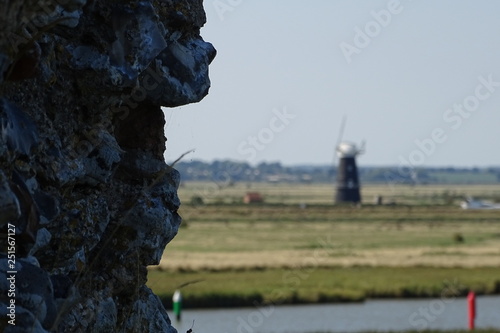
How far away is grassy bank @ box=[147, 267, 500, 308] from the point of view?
84.9 ft

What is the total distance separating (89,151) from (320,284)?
86.1ft

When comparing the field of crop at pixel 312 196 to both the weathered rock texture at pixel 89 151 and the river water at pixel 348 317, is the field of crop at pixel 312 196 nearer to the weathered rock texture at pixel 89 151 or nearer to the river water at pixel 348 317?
the river water at pixel 348 317

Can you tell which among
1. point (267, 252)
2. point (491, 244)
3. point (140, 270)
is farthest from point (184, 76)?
point (491, 244)

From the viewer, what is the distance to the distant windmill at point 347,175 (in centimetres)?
11694

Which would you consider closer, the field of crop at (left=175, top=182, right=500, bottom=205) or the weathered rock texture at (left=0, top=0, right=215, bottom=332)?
the weathered rock texture at (left=0, top=0, right=215, bottom=332)

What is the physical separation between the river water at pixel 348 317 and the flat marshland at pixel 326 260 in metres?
0.76

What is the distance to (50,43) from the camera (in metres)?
2.96

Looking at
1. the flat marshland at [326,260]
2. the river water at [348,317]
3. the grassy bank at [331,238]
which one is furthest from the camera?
the grassy bank at [331,238]

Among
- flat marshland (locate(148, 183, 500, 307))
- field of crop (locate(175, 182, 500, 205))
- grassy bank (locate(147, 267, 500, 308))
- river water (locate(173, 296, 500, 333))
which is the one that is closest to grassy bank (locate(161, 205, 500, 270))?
flat marshland (locate(148, 183, 500, 307))

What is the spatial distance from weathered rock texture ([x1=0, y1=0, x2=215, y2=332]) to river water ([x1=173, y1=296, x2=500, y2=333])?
49.1 feet

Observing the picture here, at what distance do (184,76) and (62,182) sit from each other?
0.80m

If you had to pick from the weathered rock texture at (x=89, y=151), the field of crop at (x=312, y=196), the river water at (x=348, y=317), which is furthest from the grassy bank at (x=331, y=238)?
the weathered rock texture at (x=89, y=151)

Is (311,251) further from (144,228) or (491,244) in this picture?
(144,228)

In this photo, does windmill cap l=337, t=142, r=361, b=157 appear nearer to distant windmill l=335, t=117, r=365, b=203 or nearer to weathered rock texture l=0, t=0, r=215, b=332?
distant windmill l=335, t=117, r=365, b=203
